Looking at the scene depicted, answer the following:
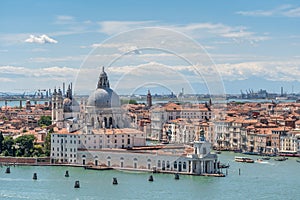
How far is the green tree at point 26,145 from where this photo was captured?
17.7 m

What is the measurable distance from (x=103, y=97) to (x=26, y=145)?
2460 millimetres

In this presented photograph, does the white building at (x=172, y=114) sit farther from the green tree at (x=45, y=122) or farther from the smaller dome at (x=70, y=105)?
the green tree at (x=45, y=122)

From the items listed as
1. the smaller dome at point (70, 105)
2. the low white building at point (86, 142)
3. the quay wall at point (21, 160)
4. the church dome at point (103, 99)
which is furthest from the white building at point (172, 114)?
the quay wall at point (21, 160)

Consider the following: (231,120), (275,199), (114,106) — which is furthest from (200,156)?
(231,120)

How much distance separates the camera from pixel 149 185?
13.2m

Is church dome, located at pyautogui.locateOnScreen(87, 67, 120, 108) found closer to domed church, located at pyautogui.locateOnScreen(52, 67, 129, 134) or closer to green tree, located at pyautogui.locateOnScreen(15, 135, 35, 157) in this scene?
domed church, located at pyautogui.locateOnScreen(52, 67, 129, 134)

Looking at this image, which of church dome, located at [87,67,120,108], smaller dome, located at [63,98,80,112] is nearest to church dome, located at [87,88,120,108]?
church dome, located at [87,67,120,108]

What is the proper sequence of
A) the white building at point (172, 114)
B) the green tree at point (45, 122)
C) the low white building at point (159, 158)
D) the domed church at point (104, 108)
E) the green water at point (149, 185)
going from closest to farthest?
the green water at point (149, 185) < the low white building at point (159, 158) < the domed church at point (104, 108) < the white building at point (172, 114) < the green tree at point (45, 122)

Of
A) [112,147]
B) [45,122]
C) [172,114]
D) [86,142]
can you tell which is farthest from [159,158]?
[172,114]

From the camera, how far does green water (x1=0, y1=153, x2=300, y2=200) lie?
39.5 ft

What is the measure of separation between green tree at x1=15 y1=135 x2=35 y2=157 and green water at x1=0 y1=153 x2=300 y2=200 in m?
1.64

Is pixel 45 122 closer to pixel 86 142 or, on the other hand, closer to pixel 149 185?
pixel 86 142

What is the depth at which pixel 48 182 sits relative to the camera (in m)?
13.8

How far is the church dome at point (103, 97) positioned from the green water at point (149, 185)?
3391 millimetres
